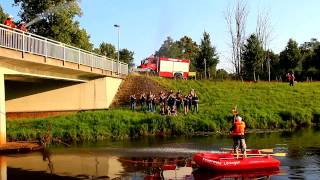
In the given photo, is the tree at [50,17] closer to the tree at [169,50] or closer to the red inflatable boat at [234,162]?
the red inflatable boat at [234,162]

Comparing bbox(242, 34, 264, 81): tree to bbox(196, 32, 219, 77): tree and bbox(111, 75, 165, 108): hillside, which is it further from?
bbox(111, 75, 165, 108): hillside

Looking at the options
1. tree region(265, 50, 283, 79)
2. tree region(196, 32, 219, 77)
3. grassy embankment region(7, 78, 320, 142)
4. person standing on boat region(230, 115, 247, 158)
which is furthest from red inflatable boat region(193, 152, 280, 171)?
tree region(265, 50, 283, 79)

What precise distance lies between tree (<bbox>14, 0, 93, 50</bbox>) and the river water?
88.3 feet

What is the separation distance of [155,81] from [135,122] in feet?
47.4

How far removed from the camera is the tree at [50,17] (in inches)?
2190

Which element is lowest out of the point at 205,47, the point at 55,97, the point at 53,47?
the point at 55,97

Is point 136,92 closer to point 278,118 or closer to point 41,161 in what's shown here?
point 278,118

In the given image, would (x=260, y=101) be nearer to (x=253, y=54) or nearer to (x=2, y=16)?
(x=253, y=54)

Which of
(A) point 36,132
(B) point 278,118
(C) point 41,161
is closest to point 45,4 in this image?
(A) point 36,132

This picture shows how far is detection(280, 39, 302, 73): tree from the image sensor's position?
66787 millimetres

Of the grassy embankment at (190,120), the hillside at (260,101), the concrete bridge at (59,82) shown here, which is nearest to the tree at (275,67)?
the hillside at (260,101)

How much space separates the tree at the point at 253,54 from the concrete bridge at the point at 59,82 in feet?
59.9

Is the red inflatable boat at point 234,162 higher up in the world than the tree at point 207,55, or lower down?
lower down

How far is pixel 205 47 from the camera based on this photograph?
65125 millimetres
